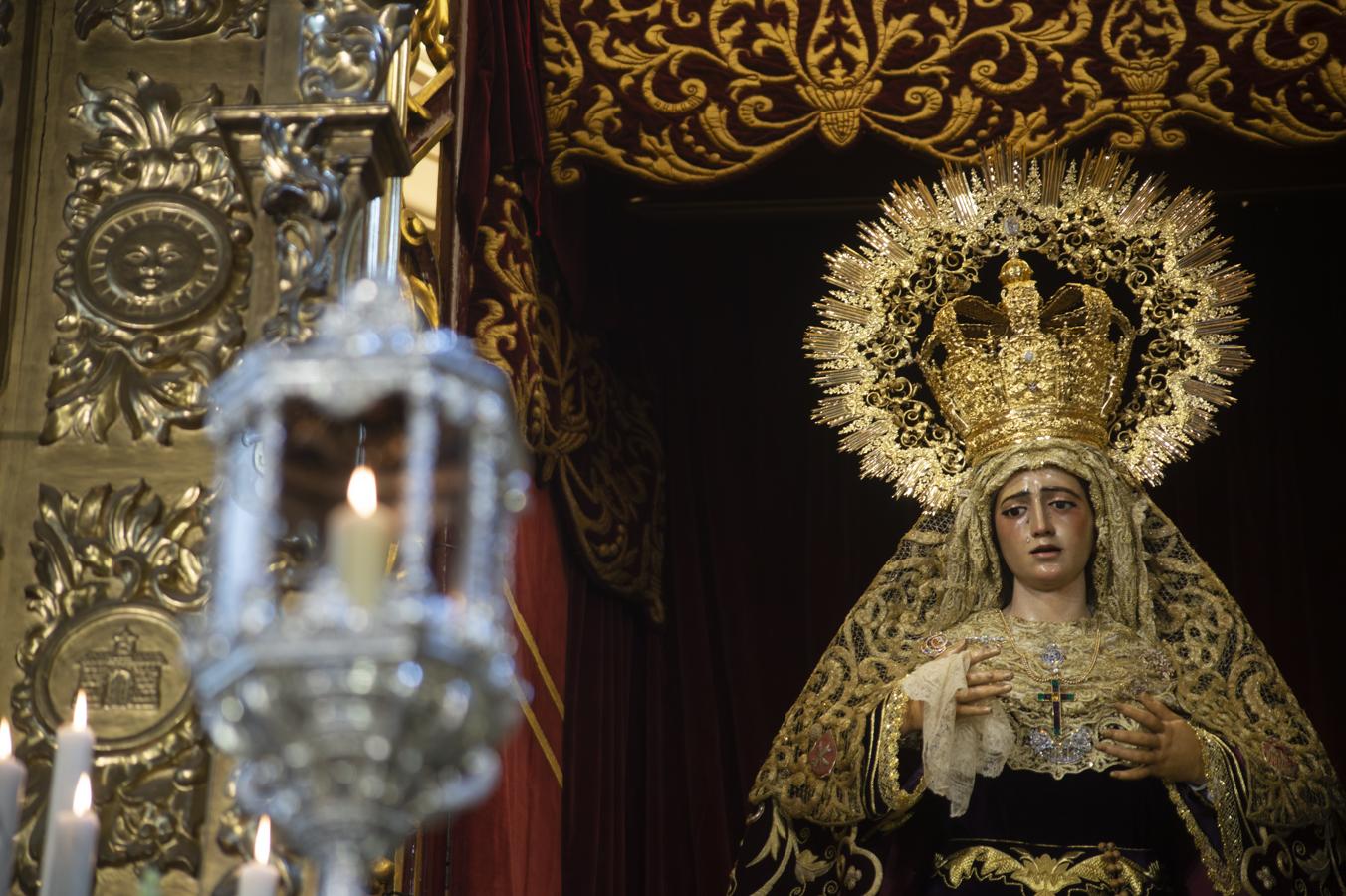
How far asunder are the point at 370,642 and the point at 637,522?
9.37ft

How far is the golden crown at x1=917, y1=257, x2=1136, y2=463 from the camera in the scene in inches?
136

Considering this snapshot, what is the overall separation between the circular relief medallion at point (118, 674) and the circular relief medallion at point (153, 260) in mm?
364

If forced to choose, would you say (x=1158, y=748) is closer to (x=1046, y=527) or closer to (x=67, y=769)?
(x=1046, y=527)

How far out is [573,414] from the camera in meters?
3.64

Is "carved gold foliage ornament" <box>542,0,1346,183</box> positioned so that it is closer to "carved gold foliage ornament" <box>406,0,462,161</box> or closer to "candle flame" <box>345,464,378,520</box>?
"carved gold foliage ornament" <box>406,0,462,161</box>

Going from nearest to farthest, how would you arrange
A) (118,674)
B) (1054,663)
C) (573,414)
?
(118,674), (1054,663), (573,414)

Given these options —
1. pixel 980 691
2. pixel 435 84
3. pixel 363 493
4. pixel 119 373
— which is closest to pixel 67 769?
pixel 363 493

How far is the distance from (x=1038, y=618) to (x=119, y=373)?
172cm

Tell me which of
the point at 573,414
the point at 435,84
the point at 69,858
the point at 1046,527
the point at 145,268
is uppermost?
the point at 435,84

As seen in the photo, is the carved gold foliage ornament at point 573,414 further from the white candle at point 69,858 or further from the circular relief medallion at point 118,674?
the white candle at point 69,858

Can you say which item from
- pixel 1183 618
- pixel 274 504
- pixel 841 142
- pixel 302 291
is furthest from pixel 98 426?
pixel 1183 618

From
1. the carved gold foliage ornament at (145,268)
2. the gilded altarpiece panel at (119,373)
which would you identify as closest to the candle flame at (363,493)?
the gilded altarpiece panel at (119,373)

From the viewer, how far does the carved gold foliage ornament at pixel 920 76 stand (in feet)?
11.2

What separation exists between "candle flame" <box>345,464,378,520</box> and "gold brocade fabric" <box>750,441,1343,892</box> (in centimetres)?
210
